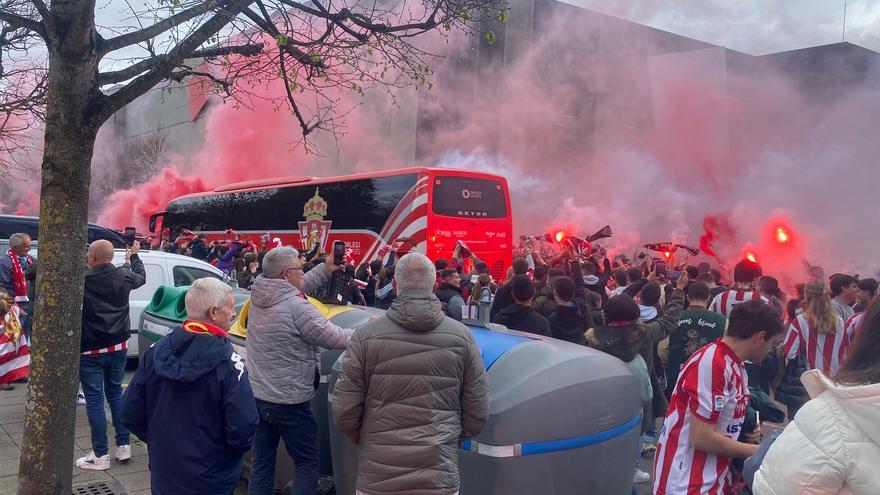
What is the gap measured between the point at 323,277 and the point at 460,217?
10.6 m

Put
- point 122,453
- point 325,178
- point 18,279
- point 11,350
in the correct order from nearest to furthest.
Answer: point 122,453, point 11,350, point 18,279, point 325,178

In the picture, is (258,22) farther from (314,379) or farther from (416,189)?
(416,189)

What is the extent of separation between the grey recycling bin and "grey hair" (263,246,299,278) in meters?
1.04

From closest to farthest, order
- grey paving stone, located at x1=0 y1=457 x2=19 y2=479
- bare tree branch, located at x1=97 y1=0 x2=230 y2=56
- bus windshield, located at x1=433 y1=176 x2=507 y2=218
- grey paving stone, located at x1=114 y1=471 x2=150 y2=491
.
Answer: bare tree branch, located at x1=97 y1=0 x2=230 y2=56
grey paving stone, located at x1=114 y1=471 x2=150 y2=491
grey paving stone, located at x1=0 y1=457 x2=19 y2=479
bus windshield, located at x1=433 y1=176 x2=507 y2=218

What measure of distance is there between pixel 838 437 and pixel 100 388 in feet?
Result: 16.0

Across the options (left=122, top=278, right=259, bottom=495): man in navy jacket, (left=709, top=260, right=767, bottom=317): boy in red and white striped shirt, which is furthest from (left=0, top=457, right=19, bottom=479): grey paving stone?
(left=709, top=260, right=767, bottom=317): boy in red and white striped shirt

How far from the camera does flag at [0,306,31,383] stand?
6.35 m

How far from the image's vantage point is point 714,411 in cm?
267

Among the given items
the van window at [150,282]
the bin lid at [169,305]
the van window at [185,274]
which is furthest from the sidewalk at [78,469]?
the van window at [185,274]

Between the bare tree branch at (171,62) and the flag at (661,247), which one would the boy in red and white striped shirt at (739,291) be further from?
the flag at (661,247)

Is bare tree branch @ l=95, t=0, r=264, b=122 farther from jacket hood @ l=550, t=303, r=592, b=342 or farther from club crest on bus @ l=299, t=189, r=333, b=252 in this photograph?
club crest on bus @ l=299, t=189, r=333, b=252

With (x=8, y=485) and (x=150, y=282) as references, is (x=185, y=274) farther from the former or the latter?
(x=8, y=485)

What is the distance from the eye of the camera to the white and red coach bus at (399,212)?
588 inches

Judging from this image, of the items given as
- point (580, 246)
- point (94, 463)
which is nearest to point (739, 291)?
point (94, 463)
